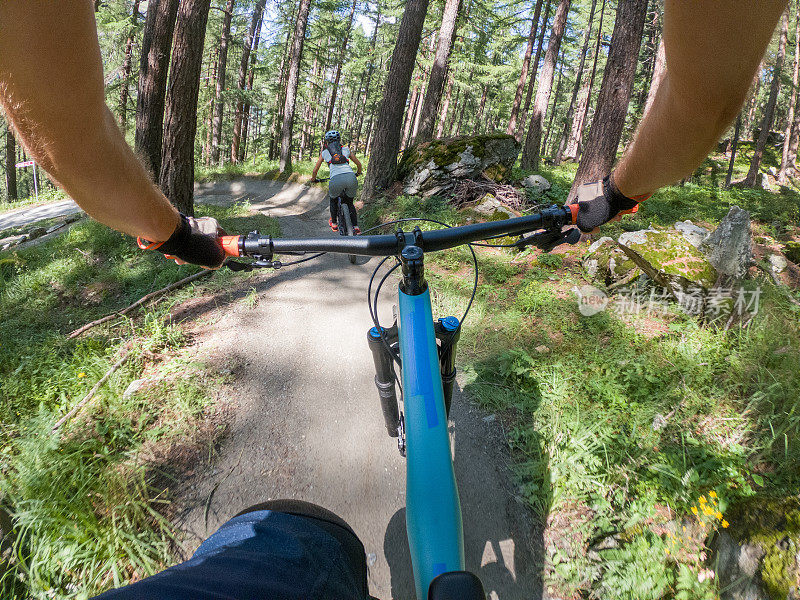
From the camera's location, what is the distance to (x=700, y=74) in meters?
0.74

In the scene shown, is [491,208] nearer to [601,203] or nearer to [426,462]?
[601,203]

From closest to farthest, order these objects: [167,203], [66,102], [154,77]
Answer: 1. [66,102]
2. [167,203]
3. [154,77]

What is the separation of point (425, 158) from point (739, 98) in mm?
9727

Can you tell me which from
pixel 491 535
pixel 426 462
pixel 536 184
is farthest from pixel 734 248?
pixel 536 184

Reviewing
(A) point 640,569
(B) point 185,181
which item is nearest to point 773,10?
(A) point 640,569

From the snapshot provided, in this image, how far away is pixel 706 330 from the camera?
4.11 m

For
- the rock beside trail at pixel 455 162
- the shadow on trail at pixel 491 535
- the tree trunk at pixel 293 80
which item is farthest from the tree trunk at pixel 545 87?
the shadow on trail at pixel 491 535

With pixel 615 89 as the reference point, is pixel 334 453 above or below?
below

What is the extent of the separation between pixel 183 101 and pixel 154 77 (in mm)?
1066

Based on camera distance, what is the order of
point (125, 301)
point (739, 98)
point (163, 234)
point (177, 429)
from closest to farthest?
point (739, 98) < point (163, 234) < point (177, 429) < point (125, 301)

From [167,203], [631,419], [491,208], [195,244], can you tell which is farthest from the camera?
[491,208]

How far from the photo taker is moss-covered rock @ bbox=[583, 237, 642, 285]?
5105 millimetres

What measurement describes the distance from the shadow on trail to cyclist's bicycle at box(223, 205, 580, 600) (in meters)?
1.60

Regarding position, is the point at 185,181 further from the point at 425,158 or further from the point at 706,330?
the point at 706,330
